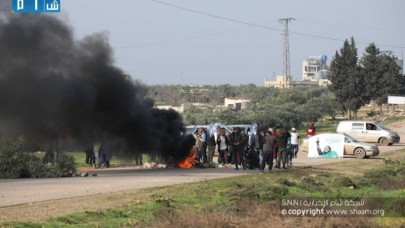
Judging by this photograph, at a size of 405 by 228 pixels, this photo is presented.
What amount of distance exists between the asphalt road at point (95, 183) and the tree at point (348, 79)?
60.7m

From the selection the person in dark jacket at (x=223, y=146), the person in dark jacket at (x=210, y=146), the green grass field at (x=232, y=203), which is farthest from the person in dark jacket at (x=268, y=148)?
the person in dark jacket at (x=210, y=146)

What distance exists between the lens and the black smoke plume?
26.1 m

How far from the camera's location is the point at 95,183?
21.9 m

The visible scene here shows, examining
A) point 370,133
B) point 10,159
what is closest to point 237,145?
point 10,159

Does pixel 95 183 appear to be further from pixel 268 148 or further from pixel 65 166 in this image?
pixel 268 148

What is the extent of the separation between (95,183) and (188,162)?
27.6 ft

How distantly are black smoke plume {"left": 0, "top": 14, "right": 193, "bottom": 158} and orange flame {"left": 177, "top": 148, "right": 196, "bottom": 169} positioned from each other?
276 mm

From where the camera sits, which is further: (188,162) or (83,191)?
(188,162)

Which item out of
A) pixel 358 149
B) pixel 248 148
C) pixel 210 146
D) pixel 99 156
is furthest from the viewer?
pixel 358 149

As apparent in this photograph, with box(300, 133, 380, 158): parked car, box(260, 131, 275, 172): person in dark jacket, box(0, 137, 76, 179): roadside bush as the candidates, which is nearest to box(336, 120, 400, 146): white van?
box(300, 133, 380, 158): parked car

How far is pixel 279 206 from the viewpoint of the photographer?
1259 cm

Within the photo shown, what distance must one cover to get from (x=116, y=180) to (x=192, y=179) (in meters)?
2.46

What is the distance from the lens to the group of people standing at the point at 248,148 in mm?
26250

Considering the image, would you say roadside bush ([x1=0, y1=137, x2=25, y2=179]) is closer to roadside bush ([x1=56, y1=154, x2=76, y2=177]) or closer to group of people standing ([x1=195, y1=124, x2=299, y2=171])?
roadside bush ([x1=56, y1=154, x2=76, y2=177])
